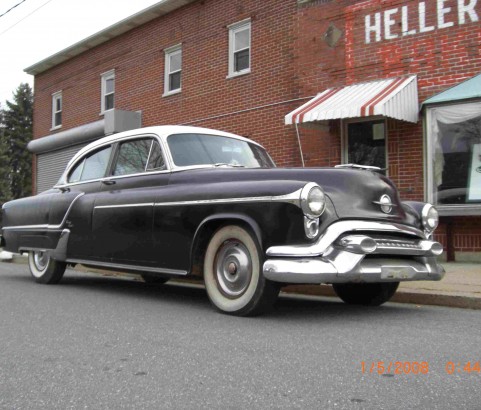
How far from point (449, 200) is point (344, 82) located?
10.4 ft

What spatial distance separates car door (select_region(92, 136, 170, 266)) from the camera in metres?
5.71

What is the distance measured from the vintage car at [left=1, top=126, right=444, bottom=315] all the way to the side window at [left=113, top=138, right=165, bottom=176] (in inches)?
0.6

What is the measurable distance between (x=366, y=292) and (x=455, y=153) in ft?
15.3

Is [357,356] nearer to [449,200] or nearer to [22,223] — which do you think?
[22,223]

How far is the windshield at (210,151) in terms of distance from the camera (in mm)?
5840

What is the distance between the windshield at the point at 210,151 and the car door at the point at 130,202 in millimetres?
195

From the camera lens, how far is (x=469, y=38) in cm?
927

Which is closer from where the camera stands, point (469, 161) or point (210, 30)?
point (469, 161)

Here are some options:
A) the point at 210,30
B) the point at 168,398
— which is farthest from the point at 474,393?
the point at 210,30

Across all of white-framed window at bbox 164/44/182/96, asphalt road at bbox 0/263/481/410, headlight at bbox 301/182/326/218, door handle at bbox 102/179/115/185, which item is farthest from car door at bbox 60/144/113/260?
white-framed window at bbox 164/44/182/96

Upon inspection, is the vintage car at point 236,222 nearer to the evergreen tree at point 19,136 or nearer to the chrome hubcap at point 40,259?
the chrome hubcap at point 40,259

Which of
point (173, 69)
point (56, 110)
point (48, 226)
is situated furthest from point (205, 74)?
point (56, 110)

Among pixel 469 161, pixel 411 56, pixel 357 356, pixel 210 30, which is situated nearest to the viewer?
pixel 357 356

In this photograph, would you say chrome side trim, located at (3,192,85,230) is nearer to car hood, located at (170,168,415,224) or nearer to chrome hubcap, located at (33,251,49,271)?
chrome hubcap, located at (33,251,49,271)
